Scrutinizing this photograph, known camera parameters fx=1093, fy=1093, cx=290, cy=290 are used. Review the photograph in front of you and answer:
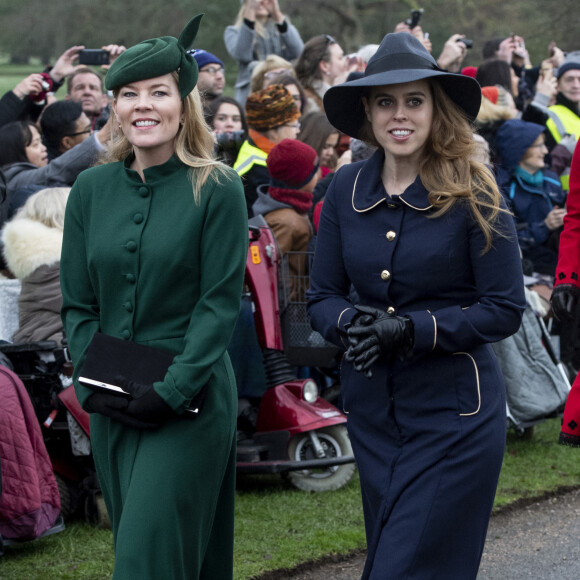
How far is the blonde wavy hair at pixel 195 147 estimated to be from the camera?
3.59 meters

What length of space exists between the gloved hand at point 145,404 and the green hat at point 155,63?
38.0 inches

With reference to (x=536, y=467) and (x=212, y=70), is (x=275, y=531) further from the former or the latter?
(x=212, y=70)

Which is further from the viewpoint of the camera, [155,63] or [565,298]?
[565,298]

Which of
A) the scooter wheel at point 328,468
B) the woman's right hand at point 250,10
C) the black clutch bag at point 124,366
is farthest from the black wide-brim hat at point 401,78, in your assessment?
the woman's right hand at point 250,10

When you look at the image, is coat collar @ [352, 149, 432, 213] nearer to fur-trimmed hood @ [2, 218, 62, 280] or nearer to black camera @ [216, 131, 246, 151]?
fur-trimmed hood @ [2, 218, 62, 280]

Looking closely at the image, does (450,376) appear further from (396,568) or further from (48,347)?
(48,347)

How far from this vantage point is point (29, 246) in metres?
6.00

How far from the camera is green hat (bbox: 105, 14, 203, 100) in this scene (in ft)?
11.6

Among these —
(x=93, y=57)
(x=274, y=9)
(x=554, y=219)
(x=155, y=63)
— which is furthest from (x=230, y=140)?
(x=155, y=63)

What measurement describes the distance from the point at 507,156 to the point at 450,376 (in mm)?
5516

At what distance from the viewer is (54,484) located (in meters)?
5.32

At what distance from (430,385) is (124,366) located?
0.98 m

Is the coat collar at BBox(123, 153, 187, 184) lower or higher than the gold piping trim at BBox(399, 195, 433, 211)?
higher

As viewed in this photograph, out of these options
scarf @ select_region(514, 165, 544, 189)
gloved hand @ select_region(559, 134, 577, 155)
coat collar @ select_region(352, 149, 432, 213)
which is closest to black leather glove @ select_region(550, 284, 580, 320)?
coat collar @ select_region(352, 149, 432, 213)
